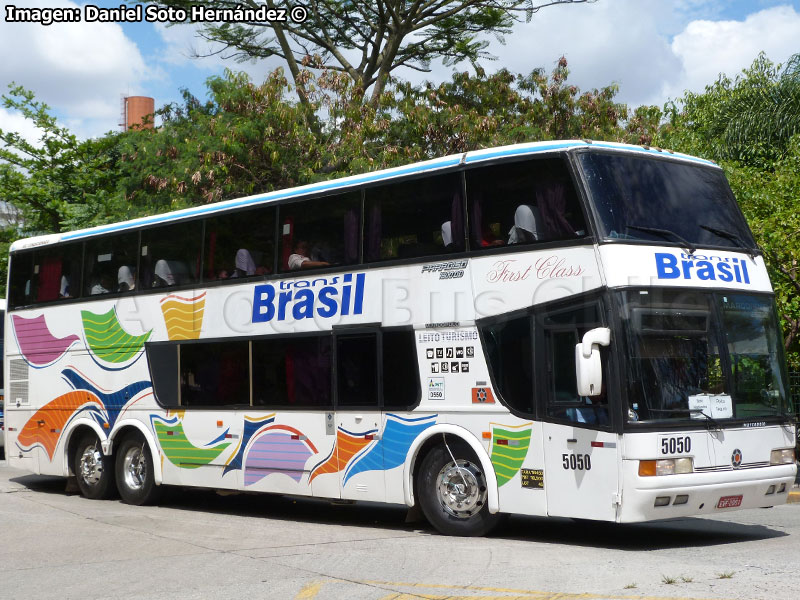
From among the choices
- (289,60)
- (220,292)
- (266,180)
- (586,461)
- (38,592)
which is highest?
(289,60)

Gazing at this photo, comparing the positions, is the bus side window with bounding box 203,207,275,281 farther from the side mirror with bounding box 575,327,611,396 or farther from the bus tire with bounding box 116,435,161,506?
the side mirror with bounding box 575,327,611,396

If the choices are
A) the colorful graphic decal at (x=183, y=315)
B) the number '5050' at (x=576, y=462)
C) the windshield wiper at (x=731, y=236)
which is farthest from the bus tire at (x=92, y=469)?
the windshield wiper at (x=731, y=236)

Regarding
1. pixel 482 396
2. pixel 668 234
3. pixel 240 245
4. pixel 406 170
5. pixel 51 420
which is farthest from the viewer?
pixel 51 420

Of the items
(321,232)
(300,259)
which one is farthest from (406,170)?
(300,259)

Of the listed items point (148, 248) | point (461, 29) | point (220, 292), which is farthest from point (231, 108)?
point (220, 292)

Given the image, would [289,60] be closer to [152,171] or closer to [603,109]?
[152,171]

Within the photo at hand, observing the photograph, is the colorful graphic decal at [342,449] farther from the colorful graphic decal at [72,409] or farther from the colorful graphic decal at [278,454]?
the colorful graphic decal at [72,409]

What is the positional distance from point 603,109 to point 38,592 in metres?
19.2

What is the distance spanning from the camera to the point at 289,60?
27.8 m

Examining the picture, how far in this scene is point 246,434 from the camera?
1387 cm

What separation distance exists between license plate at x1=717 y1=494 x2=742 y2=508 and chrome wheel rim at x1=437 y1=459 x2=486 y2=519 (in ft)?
7.76

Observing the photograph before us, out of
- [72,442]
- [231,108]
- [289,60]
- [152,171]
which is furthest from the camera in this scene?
[289,60]

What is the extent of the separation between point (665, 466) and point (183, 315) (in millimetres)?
7351

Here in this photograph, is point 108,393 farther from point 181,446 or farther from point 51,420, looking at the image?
point 181,446
